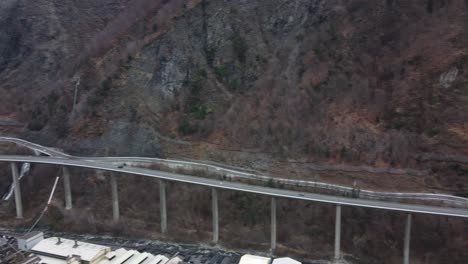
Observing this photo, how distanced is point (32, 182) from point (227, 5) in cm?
2940

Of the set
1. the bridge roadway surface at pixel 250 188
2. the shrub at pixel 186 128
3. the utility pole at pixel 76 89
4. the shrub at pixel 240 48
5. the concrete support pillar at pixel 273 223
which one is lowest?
the concrete support pillar at pixel 273 223

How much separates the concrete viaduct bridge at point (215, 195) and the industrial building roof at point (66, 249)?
636cm

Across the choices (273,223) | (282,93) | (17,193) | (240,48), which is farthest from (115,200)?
(240,48)

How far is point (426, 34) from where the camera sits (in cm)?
4006

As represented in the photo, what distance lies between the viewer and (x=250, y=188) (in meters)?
34.5

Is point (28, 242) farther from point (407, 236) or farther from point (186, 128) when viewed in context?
point (407, 236)

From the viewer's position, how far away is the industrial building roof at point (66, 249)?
30.5 metres

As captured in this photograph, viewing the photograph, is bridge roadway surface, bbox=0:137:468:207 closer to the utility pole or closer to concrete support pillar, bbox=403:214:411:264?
concrete support pillar, bbox=403:214:411:264

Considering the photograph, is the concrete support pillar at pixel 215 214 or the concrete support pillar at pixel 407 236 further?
the concrete support pillar at pixel 215 214

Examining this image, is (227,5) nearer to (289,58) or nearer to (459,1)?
(289,58)

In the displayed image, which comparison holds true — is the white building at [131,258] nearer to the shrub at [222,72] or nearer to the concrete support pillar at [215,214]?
the concrete support pillar at [215,214]

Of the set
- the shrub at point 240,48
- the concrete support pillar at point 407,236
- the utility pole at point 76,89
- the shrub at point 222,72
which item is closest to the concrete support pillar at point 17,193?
the utility pole at point 76,89

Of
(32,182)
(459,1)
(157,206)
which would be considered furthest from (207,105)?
(459,1)

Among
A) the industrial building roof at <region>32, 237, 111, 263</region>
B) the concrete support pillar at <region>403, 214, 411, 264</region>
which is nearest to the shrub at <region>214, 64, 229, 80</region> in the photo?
the industrial building roof at <region>32, 237, 111, 263</region>
